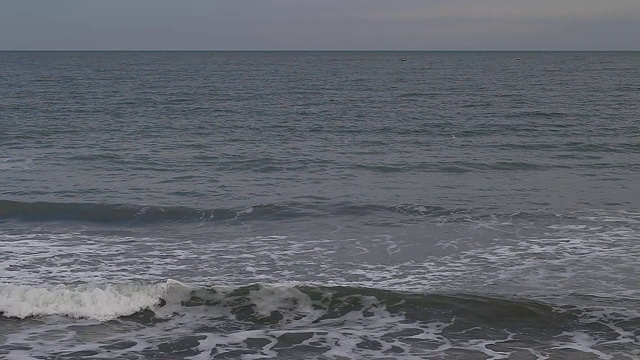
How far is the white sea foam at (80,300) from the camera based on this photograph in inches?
470

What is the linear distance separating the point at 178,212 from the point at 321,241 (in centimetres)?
451

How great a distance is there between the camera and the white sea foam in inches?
470

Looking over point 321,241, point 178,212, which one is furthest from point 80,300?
point 178,212

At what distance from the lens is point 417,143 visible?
30.8 m

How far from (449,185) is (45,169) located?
1279 cm

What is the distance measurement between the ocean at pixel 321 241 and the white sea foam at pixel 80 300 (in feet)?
0.10

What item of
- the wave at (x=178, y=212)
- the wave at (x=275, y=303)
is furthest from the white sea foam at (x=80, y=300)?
the wave at (x=178, y=212)

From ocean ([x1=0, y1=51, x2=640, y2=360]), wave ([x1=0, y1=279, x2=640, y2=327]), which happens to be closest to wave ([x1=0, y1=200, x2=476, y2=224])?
ocean ([x1=0, y1=51, x2=640, y2=360])

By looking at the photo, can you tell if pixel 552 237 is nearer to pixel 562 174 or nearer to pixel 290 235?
pixel 290 235

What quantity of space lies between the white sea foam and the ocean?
0.10 ft

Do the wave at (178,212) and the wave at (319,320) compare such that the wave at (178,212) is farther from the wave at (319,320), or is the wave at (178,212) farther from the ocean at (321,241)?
the wave at (319,320)

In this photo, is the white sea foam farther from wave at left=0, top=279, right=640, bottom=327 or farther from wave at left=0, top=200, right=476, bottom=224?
wave at left=0, top=200, right=476, bottom=224

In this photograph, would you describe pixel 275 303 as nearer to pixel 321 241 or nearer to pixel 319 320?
pixel 319 320

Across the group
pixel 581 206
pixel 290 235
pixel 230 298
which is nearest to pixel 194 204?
pixel 290 235
